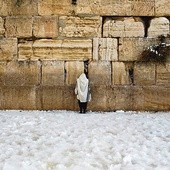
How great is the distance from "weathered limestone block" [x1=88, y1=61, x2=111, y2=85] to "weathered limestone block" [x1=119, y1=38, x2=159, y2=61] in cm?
37

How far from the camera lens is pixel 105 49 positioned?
6.96 m

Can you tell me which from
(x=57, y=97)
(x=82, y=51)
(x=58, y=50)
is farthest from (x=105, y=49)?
(x=57, y=97)

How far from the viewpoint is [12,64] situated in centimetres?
700

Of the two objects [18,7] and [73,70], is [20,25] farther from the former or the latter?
[73,70]

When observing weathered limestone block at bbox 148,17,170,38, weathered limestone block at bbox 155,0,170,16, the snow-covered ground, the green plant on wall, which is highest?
weathered limestone block at bbox 155,0,170,16

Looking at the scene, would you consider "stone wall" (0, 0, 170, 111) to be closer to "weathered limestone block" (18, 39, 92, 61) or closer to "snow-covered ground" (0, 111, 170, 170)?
"weathered limestone block" (18, 39, 92, 61)

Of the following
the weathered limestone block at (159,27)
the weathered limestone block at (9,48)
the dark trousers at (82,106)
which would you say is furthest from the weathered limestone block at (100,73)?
the weathered limestone block at (9,48)

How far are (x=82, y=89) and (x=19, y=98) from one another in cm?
144

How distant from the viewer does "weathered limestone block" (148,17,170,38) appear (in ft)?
22.7

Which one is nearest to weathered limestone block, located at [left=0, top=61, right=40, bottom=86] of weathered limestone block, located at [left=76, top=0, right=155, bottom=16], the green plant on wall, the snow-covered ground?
the snow-covered ground

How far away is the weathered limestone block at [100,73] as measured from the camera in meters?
6.96

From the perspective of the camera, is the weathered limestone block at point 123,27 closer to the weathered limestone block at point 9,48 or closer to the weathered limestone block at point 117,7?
the weathered limestone block at point 117,7

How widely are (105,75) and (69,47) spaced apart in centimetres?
100

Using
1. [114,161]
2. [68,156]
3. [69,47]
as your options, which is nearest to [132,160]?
[114,161]
